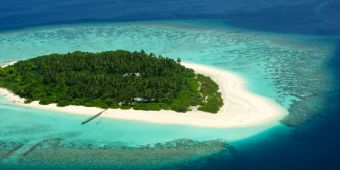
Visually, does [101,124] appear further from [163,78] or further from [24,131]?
[163,78]

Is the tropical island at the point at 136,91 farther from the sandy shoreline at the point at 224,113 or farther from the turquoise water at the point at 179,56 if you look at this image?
the turquoise water at the point at 179,56

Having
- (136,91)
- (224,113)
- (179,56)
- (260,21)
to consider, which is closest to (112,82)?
(136,91)

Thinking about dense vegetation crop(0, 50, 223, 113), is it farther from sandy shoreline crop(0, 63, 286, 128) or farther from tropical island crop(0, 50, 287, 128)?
sandy shoreline crop(0, 63, 286, 128)

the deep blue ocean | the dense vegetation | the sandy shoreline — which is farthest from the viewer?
the dense vegetation

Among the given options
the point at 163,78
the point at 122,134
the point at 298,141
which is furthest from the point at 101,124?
the point at 298,141

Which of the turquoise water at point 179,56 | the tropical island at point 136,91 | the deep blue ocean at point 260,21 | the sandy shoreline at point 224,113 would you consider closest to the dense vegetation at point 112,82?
the tropical island at point 136,91

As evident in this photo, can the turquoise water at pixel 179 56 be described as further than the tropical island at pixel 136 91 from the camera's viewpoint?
No

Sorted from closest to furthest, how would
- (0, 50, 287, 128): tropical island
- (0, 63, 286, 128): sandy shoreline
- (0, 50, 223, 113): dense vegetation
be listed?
(0, 63, 286, 128): sandy shoreline, (0, 50, 287, 128): tropical island, (0, 50, 223, 113): dense vegetation

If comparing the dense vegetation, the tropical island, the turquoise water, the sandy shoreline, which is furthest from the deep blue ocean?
the dense vegetation
